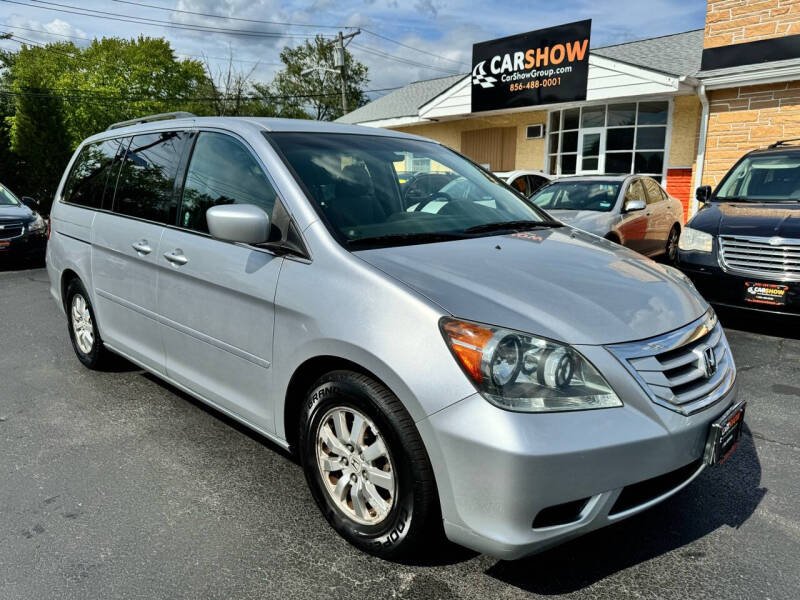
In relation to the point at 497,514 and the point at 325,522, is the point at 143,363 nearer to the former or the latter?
the point at 325,522

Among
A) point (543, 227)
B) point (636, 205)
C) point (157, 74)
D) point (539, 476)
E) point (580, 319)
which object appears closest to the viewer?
point (539, 476)

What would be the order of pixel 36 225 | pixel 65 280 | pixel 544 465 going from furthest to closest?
1. pixel 36 225
2. pixel 65 280
3. pixel 544 465

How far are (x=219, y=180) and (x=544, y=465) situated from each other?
2.20m

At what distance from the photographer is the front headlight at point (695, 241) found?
588cm

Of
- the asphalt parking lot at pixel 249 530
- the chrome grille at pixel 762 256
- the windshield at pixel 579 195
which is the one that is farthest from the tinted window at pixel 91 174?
the windshield at pixel 579 195

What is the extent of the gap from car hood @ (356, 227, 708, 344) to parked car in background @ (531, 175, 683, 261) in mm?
5336

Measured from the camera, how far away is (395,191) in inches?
127

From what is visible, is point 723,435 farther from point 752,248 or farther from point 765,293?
point 752,248

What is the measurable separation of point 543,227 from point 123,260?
8.34 feet

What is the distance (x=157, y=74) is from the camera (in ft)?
159

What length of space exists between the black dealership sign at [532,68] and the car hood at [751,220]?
32.1 ft

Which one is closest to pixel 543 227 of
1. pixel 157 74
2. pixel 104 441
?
pixel 104 441

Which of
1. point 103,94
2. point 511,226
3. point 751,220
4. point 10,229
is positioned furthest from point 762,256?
point 103,94

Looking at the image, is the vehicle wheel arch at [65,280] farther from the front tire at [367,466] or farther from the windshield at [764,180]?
the windshield at [764,180]
